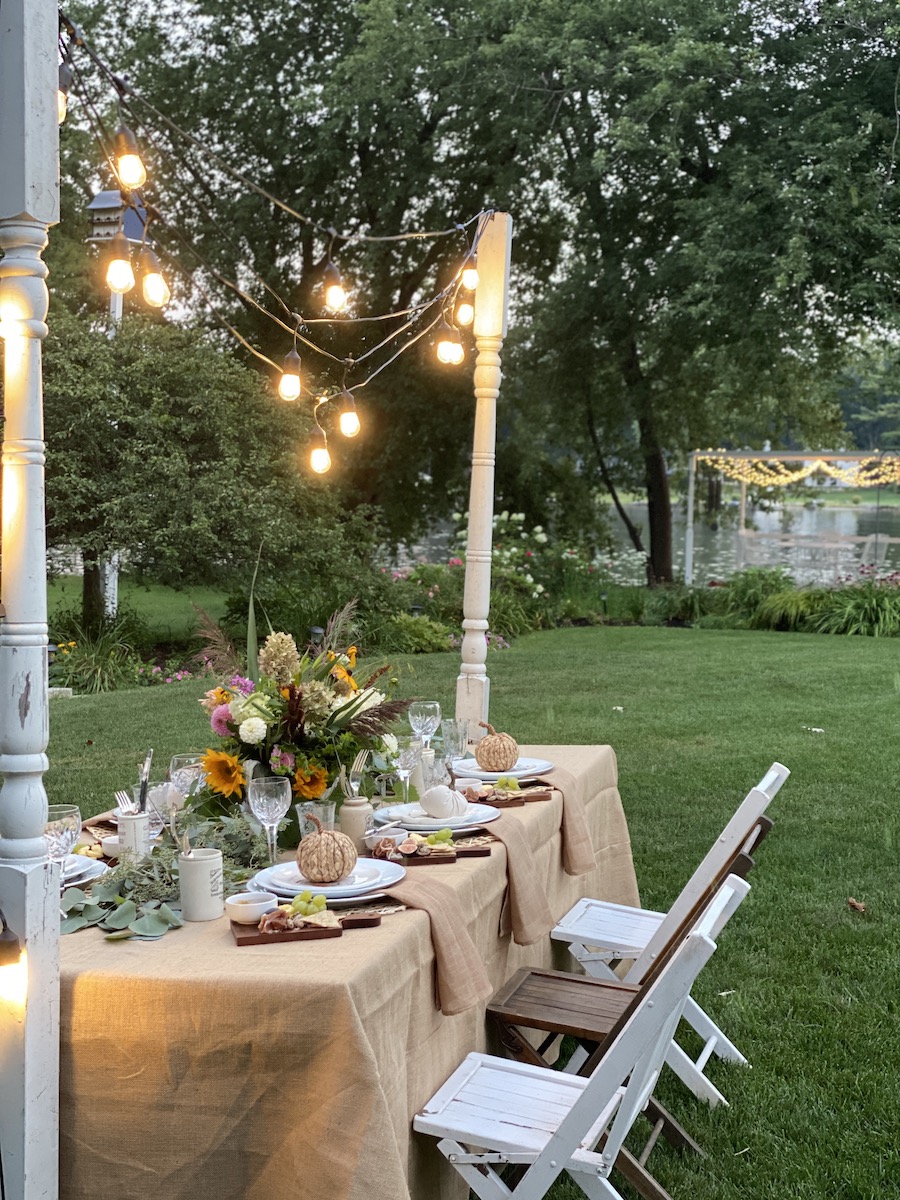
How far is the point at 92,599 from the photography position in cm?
1416

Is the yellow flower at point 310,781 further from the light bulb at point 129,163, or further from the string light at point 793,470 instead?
the string light at point 793,470

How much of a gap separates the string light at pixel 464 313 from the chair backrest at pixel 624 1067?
333 centimetres

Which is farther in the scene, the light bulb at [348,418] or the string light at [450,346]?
the string light at [450,346]

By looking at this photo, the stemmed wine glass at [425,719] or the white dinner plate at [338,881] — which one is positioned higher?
the stemmed wine glass at [425,719]

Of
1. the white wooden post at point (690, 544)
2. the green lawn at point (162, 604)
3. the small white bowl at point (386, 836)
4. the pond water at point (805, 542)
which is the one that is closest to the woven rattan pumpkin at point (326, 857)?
the small white bowl at point (386, 836)

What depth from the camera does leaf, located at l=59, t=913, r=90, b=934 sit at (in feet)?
8.63

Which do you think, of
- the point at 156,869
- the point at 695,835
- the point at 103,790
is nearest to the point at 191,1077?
the point at 156,869

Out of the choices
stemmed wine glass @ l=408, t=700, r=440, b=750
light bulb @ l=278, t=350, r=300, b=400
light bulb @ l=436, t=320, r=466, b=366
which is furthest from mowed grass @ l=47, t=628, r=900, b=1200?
light bulb @ l=436, t=320, r=466, b=366

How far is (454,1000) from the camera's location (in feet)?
9.17

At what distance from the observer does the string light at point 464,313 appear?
5.22m

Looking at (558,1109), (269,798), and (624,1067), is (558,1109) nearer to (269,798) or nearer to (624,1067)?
(624,1067)

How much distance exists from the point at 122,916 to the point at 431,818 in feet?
3.78

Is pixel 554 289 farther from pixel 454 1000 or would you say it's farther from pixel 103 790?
pixel 454 1000

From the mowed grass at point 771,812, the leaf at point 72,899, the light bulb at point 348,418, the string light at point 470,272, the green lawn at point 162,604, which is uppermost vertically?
the string light at point 470,272
